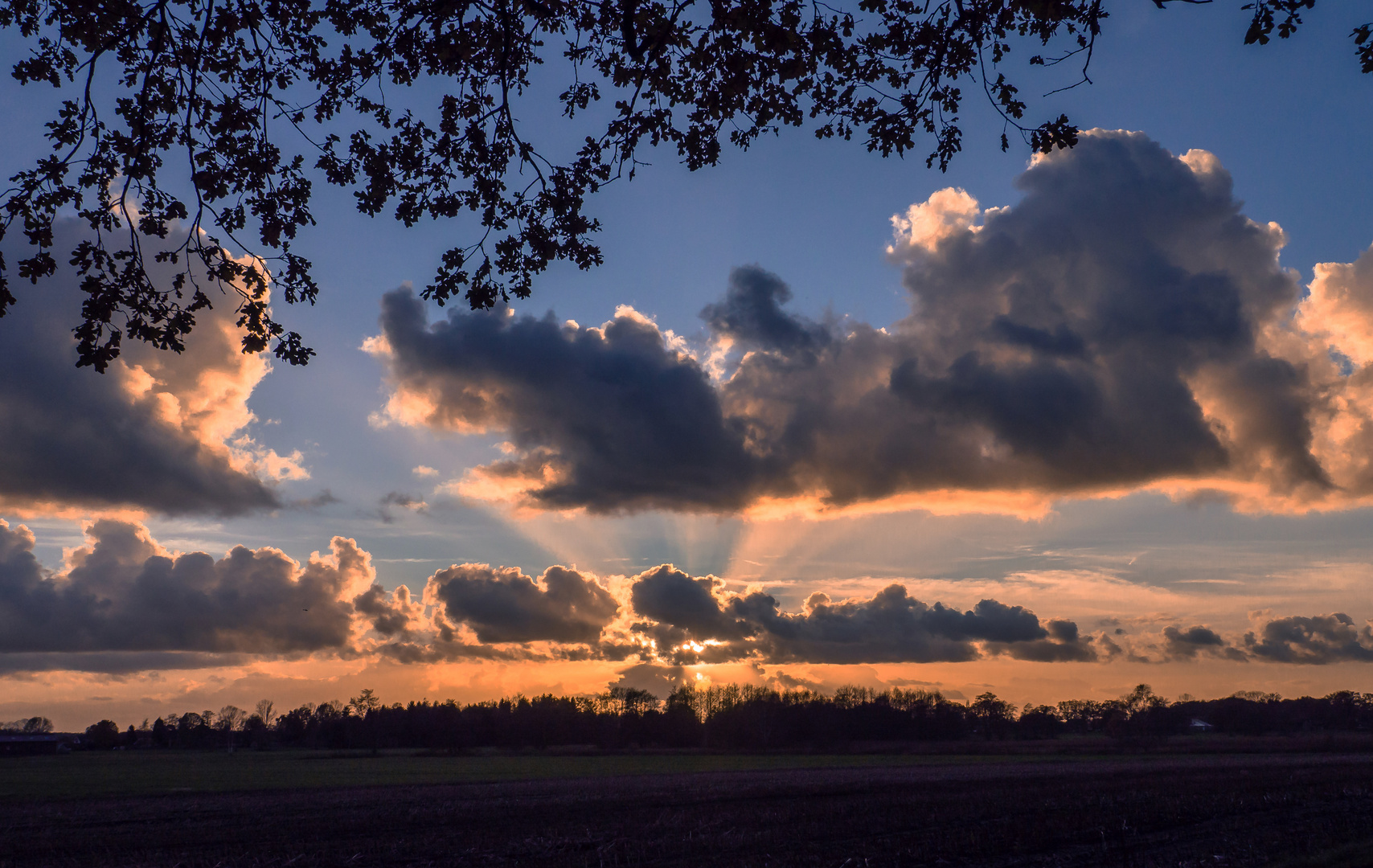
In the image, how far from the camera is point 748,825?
27.9m

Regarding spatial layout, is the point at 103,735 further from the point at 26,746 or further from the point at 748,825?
the point at 748,825

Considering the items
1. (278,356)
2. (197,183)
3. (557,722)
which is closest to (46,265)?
(197,183)

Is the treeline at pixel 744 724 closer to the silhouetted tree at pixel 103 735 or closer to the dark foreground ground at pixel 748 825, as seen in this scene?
the silhouetted tree at pixel 103 735

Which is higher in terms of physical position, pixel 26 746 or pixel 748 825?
pixel 748 825

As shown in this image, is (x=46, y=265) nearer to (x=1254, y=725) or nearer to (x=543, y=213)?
(x=543, y=213)

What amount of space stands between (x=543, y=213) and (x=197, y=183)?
158 inches

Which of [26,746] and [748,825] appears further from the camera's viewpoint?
[26,746]

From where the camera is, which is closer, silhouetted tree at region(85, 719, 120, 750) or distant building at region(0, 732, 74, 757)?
distant building at region(0, 732, 74, 757)

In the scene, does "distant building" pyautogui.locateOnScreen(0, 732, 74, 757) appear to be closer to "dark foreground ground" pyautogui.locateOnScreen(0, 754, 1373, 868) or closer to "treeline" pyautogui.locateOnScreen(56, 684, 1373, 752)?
"treeline" pyautogui.locateOnScreen(56, 684, 1373, 752)

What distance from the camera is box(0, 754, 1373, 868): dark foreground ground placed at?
2123 cm

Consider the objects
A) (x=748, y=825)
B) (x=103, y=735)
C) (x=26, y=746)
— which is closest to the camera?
(x=748, y=825)

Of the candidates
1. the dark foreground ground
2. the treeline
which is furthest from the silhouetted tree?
the dark foreground ground

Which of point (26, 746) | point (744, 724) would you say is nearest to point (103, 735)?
point (26, 746)

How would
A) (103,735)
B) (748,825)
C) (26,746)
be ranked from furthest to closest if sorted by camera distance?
(103,735)
(26,746)
(748,825)
